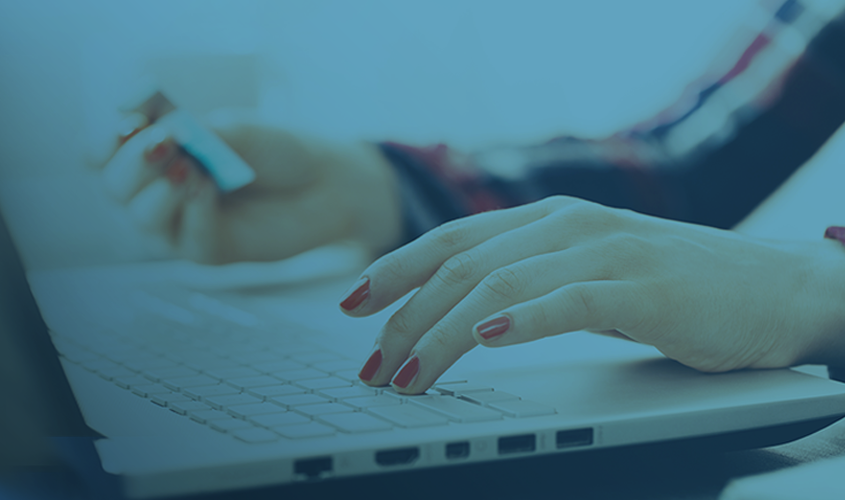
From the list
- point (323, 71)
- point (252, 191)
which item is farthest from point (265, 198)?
point (323, 71)

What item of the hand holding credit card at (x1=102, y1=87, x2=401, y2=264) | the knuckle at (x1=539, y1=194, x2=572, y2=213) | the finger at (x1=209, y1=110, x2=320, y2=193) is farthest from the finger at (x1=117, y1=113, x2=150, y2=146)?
the knuckle at (x1=539, y1=194, x2=572, y2=213)

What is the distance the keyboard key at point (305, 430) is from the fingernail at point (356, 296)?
115 millimetres

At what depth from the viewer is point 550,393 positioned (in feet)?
1.19

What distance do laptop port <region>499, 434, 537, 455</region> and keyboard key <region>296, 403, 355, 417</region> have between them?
0.24 ft

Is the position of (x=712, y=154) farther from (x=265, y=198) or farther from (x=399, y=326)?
(x=399, y=326)

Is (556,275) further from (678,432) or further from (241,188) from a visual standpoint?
(241,188)

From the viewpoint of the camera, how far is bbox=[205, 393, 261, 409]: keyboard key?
0.34 m

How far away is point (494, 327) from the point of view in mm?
358

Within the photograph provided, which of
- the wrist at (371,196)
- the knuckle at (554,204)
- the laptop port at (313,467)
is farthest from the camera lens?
the wrist at (371,196)

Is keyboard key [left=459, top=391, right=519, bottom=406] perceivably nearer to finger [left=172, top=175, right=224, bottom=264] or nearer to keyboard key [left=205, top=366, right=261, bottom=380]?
keyboard key [left=205, top=366, right=261, bottom=380]

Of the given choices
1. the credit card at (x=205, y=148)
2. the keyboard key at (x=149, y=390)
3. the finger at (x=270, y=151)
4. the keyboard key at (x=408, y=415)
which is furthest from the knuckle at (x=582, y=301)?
the finger at (x=270, y=151)

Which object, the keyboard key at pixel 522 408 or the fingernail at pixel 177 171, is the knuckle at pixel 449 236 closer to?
the keyboard key at pixel 522 408

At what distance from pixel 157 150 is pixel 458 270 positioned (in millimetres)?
520

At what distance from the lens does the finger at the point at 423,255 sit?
0.42 m
